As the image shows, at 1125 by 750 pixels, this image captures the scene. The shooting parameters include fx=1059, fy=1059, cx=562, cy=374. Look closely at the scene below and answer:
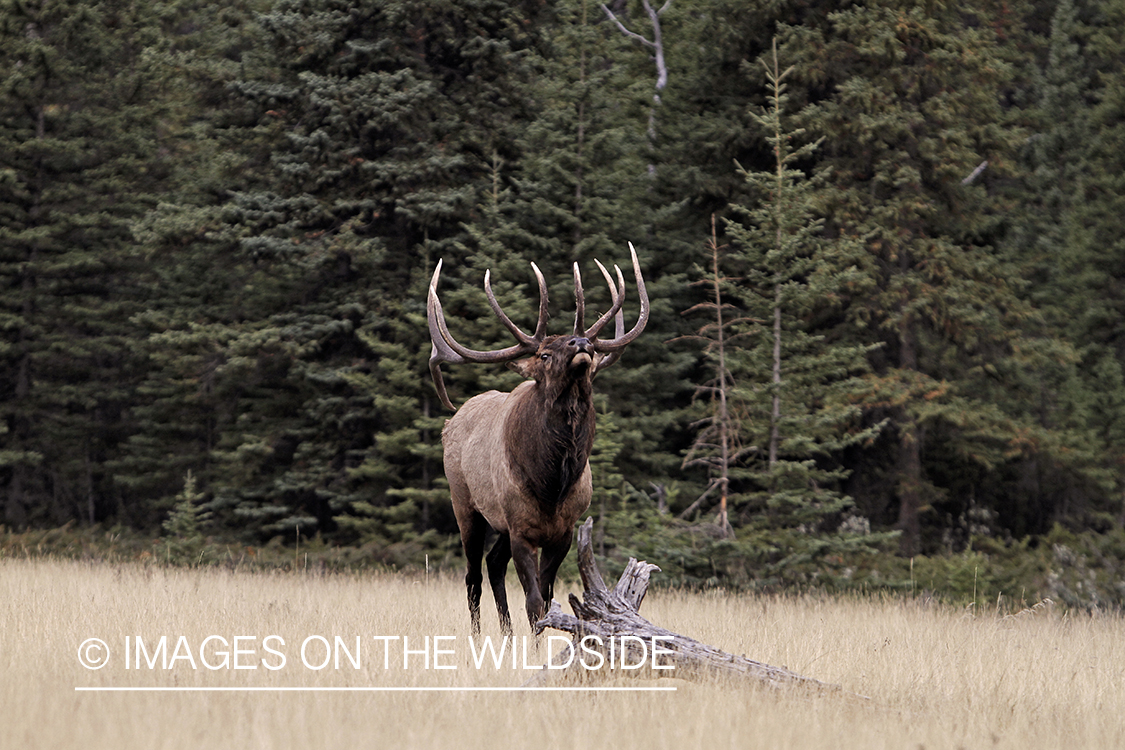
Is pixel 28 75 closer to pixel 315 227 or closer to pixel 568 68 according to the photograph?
pixel 315 227

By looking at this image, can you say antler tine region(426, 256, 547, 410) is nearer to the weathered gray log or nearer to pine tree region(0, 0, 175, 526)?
the weathered gray log

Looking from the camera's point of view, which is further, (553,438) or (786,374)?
(786,374)

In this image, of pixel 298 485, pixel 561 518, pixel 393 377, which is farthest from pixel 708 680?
pixel 298 485

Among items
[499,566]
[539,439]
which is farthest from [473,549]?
[539,439]

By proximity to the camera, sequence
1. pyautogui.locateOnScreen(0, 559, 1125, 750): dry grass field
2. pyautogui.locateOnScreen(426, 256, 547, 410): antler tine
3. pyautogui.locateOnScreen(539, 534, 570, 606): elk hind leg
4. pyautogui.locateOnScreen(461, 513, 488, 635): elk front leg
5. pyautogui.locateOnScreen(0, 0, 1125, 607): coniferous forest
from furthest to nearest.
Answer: pyautogui.locateOnScreen(0, 0, 1125, 607): coniferous forest
pyautogui.locateOnScreen(461, 513, 488, 635): elk front leg
pyautogui.locateOnScreen(539, 534, 570, 606): elk hind leg
pyautogui.locateOnScreen(426, 256, 547, 410): antler tine
pyautogui.locateOnScreen(0, 559, 1125, 750): dry grass field

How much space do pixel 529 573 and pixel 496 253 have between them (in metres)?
10.4

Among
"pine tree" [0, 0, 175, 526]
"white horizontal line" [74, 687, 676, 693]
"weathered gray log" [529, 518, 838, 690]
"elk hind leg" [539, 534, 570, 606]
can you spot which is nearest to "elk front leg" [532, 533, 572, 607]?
"elk hind leg" [539, 534, 570, 606]

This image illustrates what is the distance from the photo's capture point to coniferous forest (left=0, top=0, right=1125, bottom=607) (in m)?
16.7

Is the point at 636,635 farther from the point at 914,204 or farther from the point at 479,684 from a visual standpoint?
the point at 914,204

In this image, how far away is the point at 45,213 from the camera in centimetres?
2119

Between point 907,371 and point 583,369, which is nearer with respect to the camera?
point 583,369

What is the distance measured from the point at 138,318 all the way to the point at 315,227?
4115 mm

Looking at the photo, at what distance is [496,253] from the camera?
55.3 feet

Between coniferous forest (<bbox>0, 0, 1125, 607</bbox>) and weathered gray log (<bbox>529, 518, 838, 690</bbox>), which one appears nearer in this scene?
weathered gray log (<bbox>529, 518, 838, 690</bbox>)
